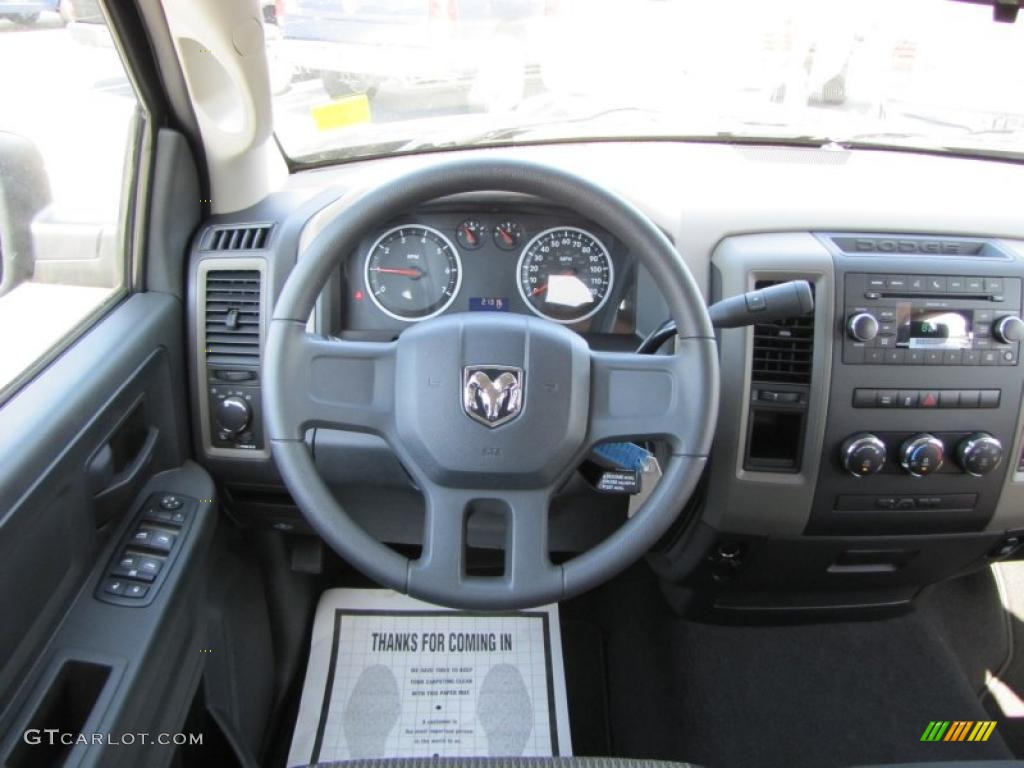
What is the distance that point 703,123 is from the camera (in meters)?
1.87

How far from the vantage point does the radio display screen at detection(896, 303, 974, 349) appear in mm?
1441

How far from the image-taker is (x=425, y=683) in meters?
1.83

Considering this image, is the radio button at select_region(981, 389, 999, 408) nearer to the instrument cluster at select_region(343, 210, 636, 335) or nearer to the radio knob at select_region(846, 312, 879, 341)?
the radio knob at select_region(846, 312, 879, 341)

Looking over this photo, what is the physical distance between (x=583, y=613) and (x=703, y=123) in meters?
1.26

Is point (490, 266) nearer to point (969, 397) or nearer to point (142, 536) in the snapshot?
point (142, 536)

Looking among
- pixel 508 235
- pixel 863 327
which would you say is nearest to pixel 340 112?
pixel 508 235

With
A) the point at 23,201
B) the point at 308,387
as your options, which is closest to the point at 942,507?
the point at 308,387

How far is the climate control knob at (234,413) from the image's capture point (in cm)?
153

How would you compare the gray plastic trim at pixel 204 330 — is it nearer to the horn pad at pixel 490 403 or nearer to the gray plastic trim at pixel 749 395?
the horn pad at pixel 490 403

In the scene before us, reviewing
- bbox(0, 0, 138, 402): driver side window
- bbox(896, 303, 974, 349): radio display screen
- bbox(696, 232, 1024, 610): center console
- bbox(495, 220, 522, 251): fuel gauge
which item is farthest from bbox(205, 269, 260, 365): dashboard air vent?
bbox(896, 303, 974, 349): radio display screen

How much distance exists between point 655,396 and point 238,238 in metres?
0.89

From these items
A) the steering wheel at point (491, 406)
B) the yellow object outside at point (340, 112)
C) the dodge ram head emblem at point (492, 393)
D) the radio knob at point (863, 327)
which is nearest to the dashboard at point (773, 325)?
the radio knob at point (863, 327)

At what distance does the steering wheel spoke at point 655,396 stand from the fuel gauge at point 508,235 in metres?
0.40

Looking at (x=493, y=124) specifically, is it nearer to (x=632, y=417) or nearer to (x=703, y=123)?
(x=703, y=123)
